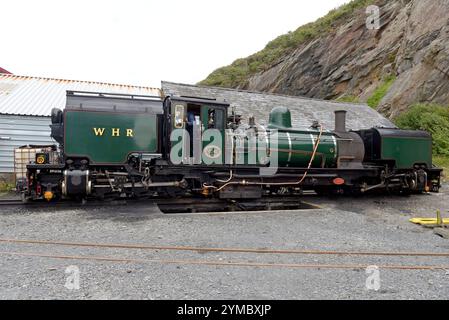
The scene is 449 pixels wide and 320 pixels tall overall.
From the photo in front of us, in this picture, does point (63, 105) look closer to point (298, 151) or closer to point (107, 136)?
point (107, 136)

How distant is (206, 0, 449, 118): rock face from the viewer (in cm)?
2062

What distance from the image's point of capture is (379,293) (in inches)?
154

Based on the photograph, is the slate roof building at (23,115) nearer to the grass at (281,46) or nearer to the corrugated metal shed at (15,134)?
the corrugated metal shed at (15,134)

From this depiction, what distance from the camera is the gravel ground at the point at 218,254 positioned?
385 cm

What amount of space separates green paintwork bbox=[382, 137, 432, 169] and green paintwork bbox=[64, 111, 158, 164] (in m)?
8.15

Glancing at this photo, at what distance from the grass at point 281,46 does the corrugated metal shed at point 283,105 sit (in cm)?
1774

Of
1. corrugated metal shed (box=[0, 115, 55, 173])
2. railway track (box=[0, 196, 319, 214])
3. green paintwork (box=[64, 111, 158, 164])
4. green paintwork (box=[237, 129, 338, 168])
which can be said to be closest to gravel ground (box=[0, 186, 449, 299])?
railway track (box=[0, 196, 319, 214])

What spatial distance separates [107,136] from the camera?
8.65m

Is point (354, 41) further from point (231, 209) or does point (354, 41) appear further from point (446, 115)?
point (231, 209)

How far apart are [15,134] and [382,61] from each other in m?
27.2

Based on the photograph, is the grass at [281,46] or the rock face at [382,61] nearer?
the rock face at [382,61]

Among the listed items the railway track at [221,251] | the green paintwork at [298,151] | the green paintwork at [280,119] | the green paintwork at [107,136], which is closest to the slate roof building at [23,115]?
the green paintwork at [107,136]

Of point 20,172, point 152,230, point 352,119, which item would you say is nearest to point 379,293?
point 152,230
